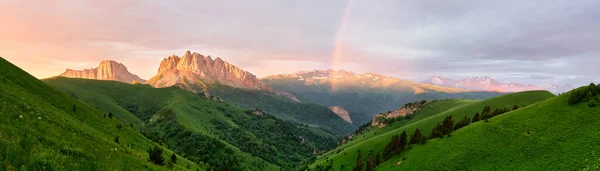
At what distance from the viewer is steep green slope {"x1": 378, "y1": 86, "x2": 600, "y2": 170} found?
44.3 metres

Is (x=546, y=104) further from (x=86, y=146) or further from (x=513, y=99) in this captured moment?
(x=513, y=99)

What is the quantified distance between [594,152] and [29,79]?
108 metres

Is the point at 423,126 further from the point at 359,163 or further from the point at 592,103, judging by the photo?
the point at 592,103

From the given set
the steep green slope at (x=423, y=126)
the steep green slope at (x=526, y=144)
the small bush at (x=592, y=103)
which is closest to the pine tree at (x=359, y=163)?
the steep green slope at (x=423, y=126)

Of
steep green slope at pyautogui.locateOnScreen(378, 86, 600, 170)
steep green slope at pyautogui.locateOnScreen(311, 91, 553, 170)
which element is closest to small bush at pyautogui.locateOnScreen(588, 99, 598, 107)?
steep green slope at pyautogui.locateOnScreen(378, 86, 600, 170)

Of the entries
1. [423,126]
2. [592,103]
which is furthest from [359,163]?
[592,103]

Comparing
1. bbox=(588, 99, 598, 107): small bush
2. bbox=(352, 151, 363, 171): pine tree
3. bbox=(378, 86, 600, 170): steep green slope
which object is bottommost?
bbox=(352, 151, 363, 171): pine tree

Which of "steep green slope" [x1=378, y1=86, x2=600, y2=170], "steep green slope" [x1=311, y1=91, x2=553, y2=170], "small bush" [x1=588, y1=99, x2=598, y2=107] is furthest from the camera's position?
"steep green slope" [x1=311, y1=91, x2=553, y2=170]

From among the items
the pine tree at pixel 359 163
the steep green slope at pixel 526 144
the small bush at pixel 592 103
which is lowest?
the pine tree at pixel 359 163

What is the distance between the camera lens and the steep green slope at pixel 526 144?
44.3 m

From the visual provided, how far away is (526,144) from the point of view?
5150 centimetres

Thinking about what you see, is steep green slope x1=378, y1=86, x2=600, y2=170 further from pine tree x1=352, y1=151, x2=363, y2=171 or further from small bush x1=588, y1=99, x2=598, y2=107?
pine tree x1=352, y1=151, x2=363, y2=171

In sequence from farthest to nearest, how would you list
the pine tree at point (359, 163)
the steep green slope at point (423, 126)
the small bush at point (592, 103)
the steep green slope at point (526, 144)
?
the steep green slope at point (423, 126) < the pine tree at point (359, 163) < the small bush at point (592, 103) < the steep green slope at point (526, 144)

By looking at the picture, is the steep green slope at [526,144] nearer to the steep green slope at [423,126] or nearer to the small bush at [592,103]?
the small bush at [592,103]
